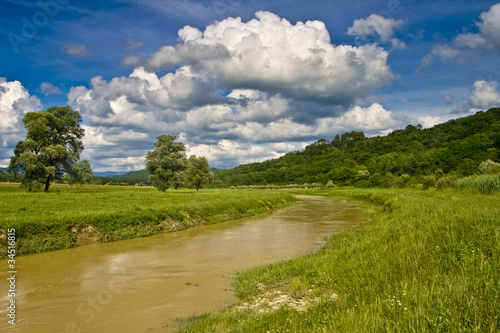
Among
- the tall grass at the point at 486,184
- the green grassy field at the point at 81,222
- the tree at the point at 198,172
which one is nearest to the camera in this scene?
the green grassy field at the point at 81,222

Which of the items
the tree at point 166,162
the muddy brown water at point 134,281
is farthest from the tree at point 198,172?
the muddy brown water at point 134,281

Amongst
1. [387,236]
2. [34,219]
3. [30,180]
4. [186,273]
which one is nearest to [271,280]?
[186,273]

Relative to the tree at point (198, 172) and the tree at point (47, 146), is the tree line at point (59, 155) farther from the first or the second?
the tree at point (198, 172)

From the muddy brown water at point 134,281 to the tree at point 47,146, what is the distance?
26.0 meters

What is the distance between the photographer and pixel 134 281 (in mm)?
9914

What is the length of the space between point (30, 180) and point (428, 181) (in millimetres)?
54600

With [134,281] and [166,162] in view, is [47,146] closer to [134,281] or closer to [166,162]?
[166,162]

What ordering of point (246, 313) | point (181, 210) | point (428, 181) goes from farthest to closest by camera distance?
point (428, 181) → point (181, 210) → point (246, 313)

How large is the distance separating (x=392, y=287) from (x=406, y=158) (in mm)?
96212

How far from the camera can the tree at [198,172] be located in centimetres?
5928

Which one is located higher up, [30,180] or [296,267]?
[30,180]

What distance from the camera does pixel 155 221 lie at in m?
19.8

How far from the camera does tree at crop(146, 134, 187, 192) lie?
160 ft

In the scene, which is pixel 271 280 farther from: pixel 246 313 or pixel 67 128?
pixel 67 128
